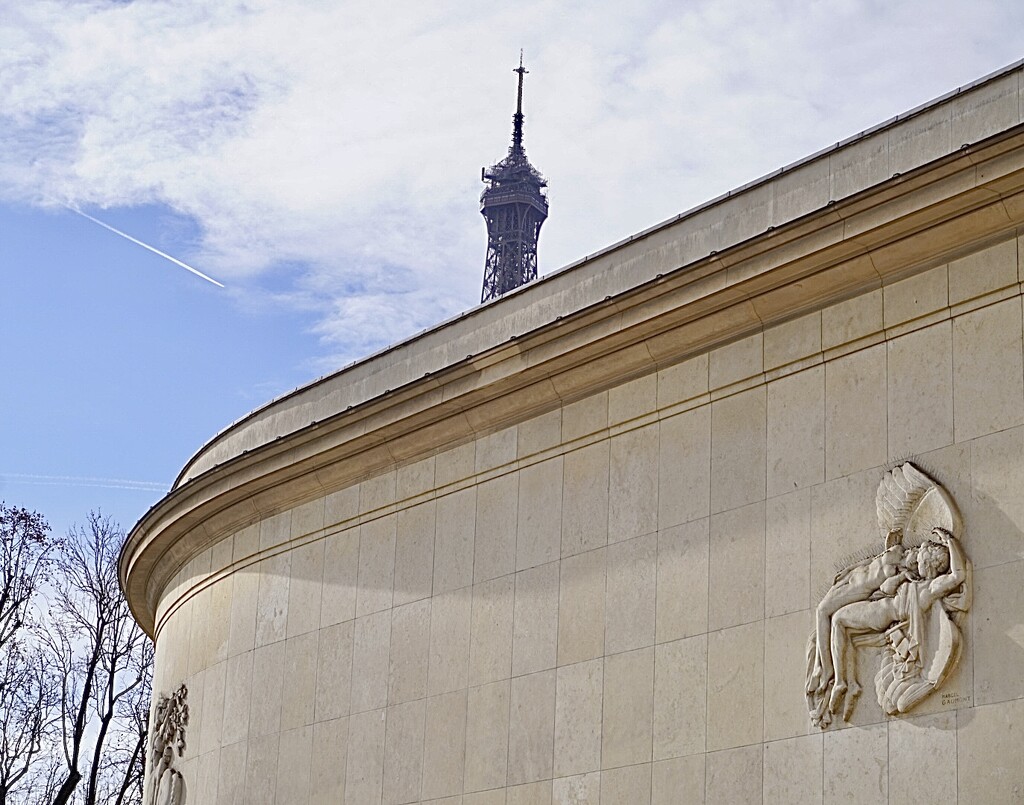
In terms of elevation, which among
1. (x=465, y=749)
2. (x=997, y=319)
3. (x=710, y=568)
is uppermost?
(x=997, y=319)

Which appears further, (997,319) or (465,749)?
(465,749)

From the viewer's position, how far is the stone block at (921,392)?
1675cm

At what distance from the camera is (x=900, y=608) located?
53.4 ft

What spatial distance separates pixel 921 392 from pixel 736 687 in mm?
3547

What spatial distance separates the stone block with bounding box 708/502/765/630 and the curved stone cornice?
216 cm

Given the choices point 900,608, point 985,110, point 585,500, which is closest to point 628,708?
point 585,500

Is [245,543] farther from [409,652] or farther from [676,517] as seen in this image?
[676,517]

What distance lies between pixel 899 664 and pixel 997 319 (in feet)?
11.1

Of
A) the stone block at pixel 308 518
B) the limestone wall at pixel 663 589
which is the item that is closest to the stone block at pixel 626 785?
the limestone wall at pixel 663 589

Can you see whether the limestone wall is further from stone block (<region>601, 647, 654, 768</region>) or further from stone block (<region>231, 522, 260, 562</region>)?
stone block (<region>231, 522, 260, 562</region>)

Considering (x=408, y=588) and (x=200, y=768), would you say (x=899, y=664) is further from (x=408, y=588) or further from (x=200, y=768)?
(x=200, y=768)

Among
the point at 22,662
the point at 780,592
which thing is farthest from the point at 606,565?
the point at 22,662

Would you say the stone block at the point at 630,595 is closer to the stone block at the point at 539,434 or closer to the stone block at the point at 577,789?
the stone block at the point at 577,789

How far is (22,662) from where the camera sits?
4169 centimetres
